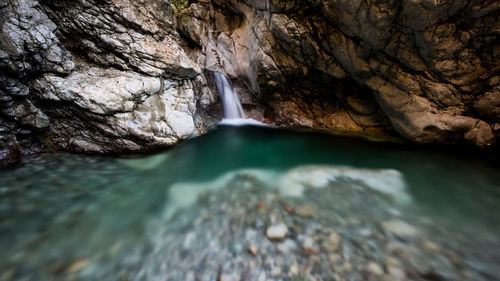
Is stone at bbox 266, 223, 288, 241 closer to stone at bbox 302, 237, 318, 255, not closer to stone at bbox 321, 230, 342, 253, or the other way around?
stone at bbox 302, 237, 318, 255

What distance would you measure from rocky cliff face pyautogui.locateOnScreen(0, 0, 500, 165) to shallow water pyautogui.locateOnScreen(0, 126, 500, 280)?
75 cm

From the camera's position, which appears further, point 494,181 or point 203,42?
point 203,42

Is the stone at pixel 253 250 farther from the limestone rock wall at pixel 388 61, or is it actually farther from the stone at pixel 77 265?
the limestone rock wall at pixel 388 61

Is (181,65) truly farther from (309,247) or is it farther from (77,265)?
(309,247)

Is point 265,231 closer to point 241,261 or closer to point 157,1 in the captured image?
point 241,261

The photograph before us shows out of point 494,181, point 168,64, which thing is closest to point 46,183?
point 168,64

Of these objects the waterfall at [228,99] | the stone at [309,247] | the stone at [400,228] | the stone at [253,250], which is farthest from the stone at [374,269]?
the waterfall at [228,99]

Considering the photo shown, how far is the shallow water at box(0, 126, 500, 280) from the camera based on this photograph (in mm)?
1767

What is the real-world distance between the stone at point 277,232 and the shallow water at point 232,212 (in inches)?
3.1

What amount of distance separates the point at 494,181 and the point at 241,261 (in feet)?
17.2

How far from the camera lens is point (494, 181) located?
3.41 m

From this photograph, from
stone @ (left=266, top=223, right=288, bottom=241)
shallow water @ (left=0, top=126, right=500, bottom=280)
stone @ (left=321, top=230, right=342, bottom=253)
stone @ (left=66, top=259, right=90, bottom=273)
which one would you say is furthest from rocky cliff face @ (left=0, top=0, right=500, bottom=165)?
stone @ (left=321, top=230, right=342, bottom=253)

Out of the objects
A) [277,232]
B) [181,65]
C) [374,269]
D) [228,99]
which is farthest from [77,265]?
[228,99]

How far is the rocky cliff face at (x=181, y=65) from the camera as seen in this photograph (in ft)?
11.7
